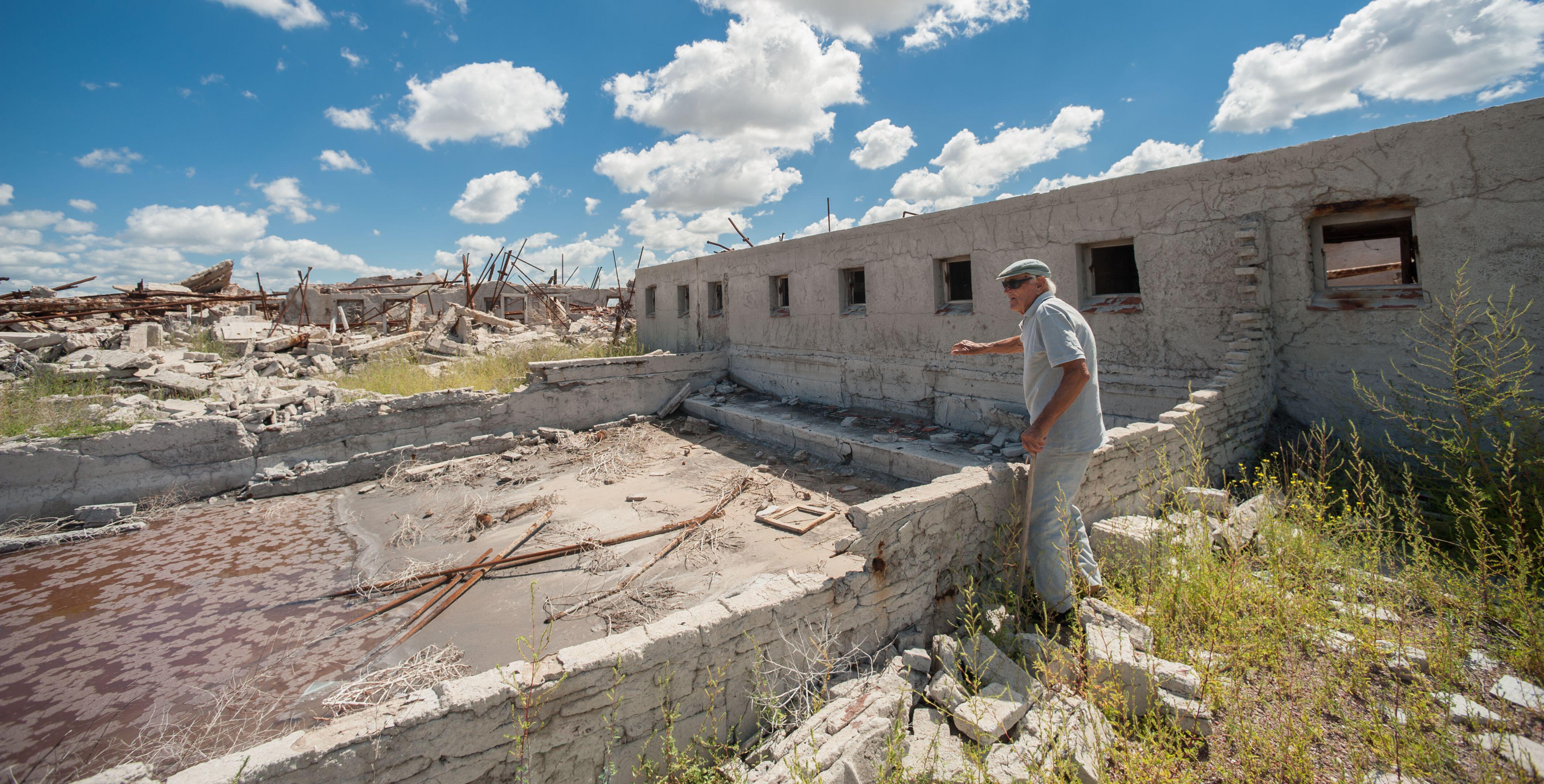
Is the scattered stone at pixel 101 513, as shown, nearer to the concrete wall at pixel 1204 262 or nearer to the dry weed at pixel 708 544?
the dry weed at pixel 708 544

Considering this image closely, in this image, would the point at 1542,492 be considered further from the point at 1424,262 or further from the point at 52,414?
the point at 52,414

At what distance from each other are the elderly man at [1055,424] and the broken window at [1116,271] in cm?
486

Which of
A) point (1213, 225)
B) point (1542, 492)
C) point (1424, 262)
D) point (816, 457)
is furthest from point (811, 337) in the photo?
point (1542, 492)

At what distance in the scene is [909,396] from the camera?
28.7ft

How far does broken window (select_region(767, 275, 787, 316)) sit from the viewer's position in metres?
11.0

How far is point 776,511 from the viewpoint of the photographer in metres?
6.11

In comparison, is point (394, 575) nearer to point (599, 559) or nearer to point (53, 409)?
point (599, 559)

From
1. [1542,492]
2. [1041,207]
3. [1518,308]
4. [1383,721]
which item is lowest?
[1383,721]

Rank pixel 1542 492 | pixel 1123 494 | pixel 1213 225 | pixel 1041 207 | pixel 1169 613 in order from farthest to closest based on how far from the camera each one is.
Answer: pixel 1041 207, pixel 1213 225, pixel 1123 494, pixel 1542 492, pixel 1169 613

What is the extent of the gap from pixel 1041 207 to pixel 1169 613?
4.94 m

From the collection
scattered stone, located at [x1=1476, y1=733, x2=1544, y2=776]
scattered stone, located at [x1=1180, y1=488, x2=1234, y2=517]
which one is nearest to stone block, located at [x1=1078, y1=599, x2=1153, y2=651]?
scattered stone, located at [x1=1476, y1=733, x2=1544, y2=776]

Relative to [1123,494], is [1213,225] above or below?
above

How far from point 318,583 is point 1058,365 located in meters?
6.01

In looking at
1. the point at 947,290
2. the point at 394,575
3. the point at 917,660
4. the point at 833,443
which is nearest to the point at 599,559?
the point at 394,575
